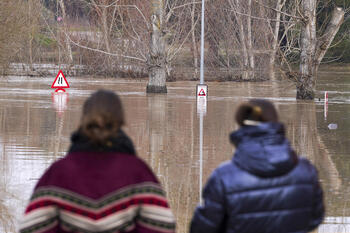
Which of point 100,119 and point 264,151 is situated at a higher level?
point 100,119

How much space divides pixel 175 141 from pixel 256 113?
1218 cm

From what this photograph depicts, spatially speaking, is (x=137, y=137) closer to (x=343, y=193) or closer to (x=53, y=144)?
(x=53, y=144)

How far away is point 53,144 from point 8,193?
16.9 feet

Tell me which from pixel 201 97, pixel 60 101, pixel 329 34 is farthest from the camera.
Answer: pixel 329 34

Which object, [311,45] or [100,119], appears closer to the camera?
[100,119]

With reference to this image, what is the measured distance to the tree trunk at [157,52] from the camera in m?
34.4

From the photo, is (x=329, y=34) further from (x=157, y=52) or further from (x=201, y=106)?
(x=157, y=52)

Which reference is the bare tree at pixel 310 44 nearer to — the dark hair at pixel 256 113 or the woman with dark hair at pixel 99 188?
the dark hair at pixel 256 113

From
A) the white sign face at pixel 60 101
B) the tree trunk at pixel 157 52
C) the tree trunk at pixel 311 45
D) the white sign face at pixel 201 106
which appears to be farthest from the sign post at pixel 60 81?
the tree trunk at pixel 311 45

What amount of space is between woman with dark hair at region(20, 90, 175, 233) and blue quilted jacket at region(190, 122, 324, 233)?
25cm

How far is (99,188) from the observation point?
362 cm

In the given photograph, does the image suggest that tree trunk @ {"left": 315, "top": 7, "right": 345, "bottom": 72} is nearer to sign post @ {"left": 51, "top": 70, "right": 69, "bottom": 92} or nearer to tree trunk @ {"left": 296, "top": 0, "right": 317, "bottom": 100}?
tree trunk @ {"left": 296, "top": 0, "right": 317, "bottom": 100}

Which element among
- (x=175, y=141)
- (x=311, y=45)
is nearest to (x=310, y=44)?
(x=311, y=45)

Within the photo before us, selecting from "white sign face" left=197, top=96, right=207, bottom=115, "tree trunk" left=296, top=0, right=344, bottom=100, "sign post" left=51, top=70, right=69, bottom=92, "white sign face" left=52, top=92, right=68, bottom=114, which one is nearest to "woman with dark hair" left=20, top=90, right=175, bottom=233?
"white sign face" left=52, top=92, right=68, bottom=114
